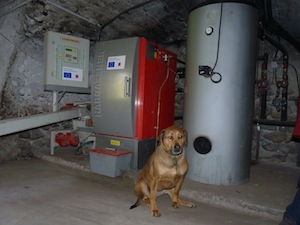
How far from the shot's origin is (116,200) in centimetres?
213

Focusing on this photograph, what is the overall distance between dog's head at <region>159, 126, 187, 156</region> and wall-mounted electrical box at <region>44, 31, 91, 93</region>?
77.9 inches

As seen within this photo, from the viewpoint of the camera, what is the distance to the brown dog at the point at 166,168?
189 centimetres

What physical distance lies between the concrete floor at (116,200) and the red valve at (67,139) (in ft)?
1.64

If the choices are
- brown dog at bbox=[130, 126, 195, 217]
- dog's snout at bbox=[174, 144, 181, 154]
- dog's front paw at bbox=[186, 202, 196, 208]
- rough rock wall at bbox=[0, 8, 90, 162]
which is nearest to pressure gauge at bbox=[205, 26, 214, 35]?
brown dog at bbox=[130, 126, 195, 217]

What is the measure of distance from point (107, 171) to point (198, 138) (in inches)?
41.0

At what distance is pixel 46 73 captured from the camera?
3.19 meters

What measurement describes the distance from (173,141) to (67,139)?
1.86m

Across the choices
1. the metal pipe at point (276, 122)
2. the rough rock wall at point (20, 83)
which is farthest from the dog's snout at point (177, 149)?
the rough rock wall at point (20, 83)

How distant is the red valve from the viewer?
322cm

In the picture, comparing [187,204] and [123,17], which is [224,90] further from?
[123,17]

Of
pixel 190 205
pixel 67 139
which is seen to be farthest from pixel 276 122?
pixel 67 139

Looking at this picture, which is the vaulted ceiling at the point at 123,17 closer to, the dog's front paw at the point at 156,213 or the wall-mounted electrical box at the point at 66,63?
the wall-mounted electrical box at the point at 66,63

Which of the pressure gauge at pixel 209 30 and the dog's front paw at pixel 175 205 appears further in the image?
the pressure gauge at pixel 209 30

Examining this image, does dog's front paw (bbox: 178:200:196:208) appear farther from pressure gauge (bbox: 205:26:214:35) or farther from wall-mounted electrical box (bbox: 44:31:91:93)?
wall-mounted electrical box (bbox: 44:31:91:93)
